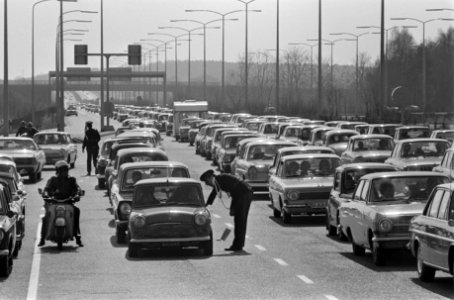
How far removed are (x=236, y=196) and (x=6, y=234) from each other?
5.50 metres

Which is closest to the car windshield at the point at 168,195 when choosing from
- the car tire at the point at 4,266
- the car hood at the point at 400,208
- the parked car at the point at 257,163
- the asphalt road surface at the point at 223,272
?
the asphalt road surface at the point at 223,272

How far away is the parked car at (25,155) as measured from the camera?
43844mm

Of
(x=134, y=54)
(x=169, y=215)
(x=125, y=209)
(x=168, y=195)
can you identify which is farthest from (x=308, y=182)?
(x=134, y=54)

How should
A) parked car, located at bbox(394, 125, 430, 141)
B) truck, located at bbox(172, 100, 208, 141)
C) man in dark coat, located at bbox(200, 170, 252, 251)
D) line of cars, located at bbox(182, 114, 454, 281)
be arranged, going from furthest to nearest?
1. truck, located at bbox(172, 100, 208, 141)
2. parked car, located at bbox(394, 125, 430, 141)
3. man in dark coat, located at bbox(200, 170, 252, 251)
4. line of cars, located at bbox(182, 114, 454, 281)

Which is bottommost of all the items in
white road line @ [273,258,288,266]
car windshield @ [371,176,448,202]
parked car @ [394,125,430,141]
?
white road line @ [273,258,288,266]

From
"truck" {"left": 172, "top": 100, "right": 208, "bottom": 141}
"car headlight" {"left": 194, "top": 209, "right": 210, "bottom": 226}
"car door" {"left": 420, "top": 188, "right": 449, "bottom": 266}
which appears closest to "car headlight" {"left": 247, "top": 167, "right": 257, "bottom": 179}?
"car headlight" {"left": 194, "top": 209, "right": 210, "bottom": 226}

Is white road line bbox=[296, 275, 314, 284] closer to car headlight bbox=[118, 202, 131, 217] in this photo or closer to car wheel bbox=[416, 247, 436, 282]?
car wheel bbox=[416, 247, 436, 282]

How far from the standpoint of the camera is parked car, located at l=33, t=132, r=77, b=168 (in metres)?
51.0

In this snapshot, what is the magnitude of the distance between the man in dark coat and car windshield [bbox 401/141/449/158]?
538 inches

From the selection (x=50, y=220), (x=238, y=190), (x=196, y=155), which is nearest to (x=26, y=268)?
(x=50, y=220)

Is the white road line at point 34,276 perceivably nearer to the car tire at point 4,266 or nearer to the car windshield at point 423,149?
the car tire at point 4,266

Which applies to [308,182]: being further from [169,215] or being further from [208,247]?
[169,215]

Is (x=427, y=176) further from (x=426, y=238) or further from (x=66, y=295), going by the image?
(x=66, y=295)

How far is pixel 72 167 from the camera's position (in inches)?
2104
